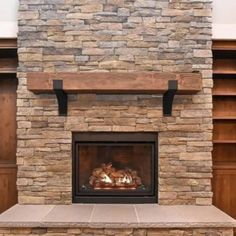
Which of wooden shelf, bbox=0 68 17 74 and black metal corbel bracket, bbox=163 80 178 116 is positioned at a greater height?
wooden shelf, bbox=0 68 17 74

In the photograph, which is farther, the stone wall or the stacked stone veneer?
the stacked stone veneer

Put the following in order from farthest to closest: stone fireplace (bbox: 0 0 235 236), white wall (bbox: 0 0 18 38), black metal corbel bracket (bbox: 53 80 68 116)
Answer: white wall (bbox: 0 0 18 38) → stone fireplace (bbox: 0 0 235 236) → black metal corbel bracket (bbox: 53 80 68 116)

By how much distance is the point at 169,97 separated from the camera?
3264 mm

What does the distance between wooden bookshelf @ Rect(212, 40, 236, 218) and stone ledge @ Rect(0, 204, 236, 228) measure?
2.14 ft

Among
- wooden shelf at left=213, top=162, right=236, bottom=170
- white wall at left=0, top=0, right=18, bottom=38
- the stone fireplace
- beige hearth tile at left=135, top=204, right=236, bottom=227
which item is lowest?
beige hearth tile at left=135, top=204, right=236, bottom=227

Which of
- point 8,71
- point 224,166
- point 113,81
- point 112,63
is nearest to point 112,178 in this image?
point 113,81

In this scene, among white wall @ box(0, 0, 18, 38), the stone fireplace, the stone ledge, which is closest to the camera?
the stone ledge

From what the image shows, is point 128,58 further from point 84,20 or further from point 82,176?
point 82,176

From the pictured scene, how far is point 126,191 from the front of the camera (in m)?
3.46

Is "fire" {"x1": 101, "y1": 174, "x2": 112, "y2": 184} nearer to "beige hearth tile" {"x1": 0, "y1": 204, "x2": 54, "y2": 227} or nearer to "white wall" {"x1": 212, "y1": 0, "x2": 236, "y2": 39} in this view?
"beige hearth tile" {"x1": 0, "y1": 204, "x2": 54, "y2": 227}

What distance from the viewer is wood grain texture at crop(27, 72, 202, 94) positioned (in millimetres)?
3045

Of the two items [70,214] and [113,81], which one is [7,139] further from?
[113,81]

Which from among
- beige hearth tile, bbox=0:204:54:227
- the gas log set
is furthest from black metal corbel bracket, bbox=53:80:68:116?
beige hearth tile, bbox=0:204:54:227

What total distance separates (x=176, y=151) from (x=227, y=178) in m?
0.89
